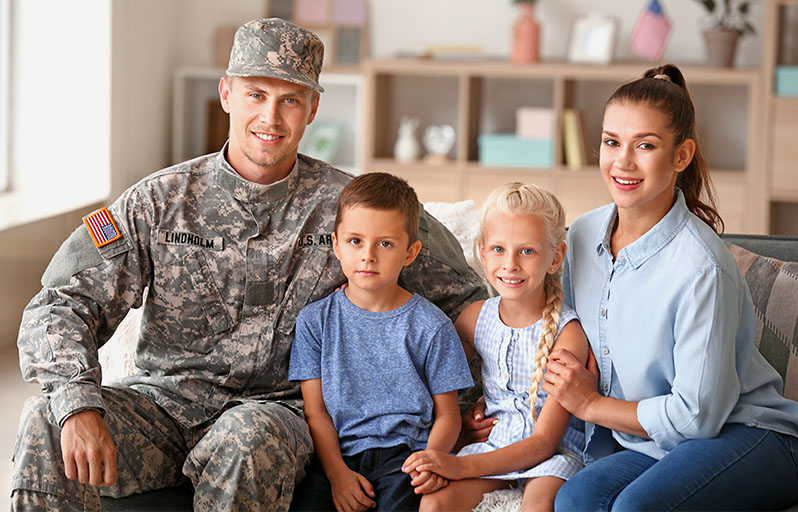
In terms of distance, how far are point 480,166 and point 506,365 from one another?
293cm

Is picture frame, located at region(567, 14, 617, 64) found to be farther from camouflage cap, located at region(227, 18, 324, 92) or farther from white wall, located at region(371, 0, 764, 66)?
camouflage cap, located at region(227, 18, 324, 92)

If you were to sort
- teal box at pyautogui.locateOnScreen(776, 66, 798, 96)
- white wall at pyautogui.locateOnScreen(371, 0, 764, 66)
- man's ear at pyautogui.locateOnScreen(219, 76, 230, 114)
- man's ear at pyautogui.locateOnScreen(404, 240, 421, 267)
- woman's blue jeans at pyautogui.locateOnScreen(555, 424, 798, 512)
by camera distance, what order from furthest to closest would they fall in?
1. white wall at pyautogui.locateOnScreen(371, 0, 764, 66)
2. teal box at pyautogui.locateOnScreen(776, 66, 798, 96)
3. man's ear at pyautogui.locateOnScreen(219, 76, 230, 114)
4. man's ear at pyautogui.locateOnScreen(404, 240, 421, 267)
5. woman's blue jeans at pyautogui.locateOnScreen(555, 424, 798, 512)

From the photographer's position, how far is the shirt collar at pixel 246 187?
2076 millimetres

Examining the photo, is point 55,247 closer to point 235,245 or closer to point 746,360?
point 235,245

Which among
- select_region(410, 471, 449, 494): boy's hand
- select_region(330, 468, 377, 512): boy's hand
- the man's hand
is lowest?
select_region(330, 468, 377, 512): boy's hand

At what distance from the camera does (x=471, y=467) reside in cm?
184

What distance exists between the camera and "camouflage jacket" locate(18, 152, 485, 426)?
2004 mm

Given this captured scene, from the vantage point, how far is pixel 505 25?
507 cm

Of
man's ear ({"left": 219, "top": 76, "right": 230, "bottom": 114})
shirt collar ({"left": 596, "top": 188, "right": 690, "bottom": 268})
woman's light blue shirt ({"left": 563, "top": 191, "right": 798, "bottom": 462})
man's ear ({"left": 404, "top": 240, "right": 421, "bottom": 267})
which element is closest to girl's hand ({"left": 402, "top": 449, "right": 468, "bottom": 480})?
woman's light blue shirt ({"left": 563, "top": 191, "right": 798, "bottom": 462})

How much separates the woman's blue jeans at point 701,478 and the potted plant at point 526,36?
323 centimetres

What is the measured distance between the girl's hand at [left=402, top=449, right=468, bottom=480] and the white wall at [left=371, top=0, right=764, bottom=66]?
11.6 feet

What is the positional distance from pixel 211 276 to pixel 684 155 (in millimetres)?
995

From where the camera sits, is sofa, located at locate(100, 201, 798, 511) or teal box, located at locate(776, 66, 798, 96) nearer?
sofa, located at locate(100, 201, 798, 511)

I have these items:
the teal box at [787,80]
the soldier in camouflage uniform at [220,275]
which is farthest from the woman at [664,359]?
the teal box at [787,80]
